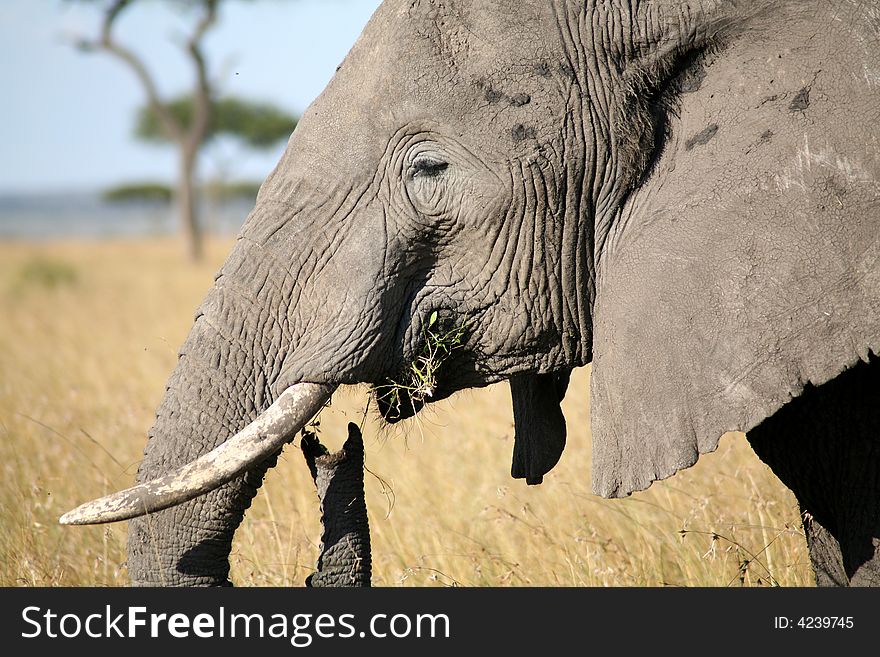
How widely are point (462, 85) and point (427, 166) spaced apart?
22 centimetres

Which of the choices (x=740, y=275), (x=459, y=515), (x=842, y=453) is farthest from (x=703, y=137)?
(x=459, y=515)

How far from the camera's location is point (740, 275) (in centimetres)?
256

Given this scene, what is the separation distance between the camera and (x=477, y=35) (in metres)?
2.80

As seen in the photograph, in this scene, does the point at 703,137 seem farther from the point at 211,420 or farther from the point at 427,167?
the point at 211,420

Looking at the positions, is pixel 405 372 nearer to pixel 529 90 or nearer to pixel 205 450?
pixel 205 450

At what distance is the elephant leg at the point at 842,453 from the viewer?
2811 mm

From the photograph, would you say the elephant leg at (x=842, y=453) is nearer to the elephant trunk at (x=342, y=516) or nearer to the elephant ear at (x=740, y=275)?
the elephant ear at (x=740, y=275)

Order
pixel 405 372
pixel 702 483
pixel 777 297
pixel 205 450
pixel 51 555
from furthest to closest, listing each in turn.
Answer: pixel 702 483
pixel 51 555
pixel 405 372
pixel 205 450
pixel 777 297

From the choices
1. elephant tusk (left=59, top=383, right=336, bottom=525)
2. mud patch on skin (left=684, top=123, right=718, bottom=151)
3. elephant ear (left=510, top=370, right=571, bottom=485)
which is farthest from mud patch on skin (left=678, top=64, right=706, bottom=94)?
elephant tusk (left=59, top=383, right=336, bottom=525)

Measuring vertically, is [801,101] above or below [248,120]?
below

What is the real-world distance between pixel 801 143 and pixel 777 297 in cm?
37
